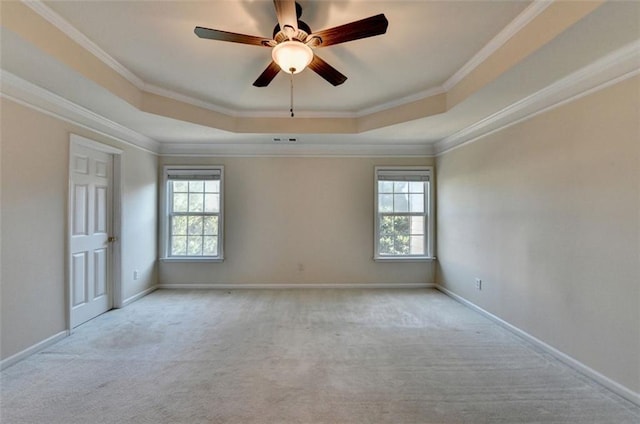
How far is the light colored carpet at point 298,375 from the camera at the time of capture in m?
1.89

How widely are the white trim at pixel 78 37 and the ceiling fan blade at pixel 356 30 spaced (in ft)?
5.78

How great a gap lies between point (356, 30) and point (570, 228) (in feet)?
7.70

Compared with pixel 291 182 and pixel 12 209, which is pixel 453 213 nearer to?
pixel 291 182

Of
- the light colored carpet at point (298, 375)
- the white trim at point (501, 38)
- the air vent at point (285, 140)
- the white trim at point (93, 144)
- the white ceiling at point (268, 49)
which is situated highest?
the white ceiling at point (268, 49)

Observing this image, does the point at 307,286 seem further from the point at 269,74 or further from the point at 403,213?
the point at 269,74

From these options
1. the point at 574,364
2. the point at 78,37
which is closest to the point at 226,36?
the point at 78,37

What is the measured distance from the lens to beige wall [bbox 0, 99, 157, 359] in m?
2.39

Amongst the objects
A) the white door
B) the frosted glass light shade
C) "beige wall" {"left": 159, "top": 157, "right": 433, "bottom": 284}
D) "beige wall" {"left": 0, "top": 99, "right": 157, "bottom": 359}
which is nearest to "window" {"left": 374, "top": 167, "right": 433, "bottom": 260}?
"beige wall" {"left": 159, "top": 157, "right": 433, "bottom": 284}

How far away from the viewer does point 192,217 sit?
489 centimetres

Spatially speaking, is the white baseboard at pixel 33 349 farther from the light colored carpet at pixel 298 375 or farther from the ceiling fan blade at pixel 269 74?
the ceiling fan blade at pixel 269 74

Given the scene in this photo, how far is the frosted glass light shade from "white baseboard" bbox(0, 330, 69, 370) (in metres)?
3.21

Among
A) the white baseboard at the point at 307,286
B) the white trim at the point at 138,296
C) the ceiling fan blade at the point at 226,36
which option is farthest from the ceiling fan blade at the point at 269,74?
the white trim at the point at 138,296

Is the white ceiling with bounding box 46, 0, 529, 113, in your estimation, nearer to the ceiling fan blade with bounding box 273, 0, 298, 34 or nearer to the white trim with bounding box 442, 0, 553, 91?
the white trim with bounding box 442, 0, 553, 91

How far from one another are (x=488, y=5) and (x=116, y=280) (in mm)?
4844
